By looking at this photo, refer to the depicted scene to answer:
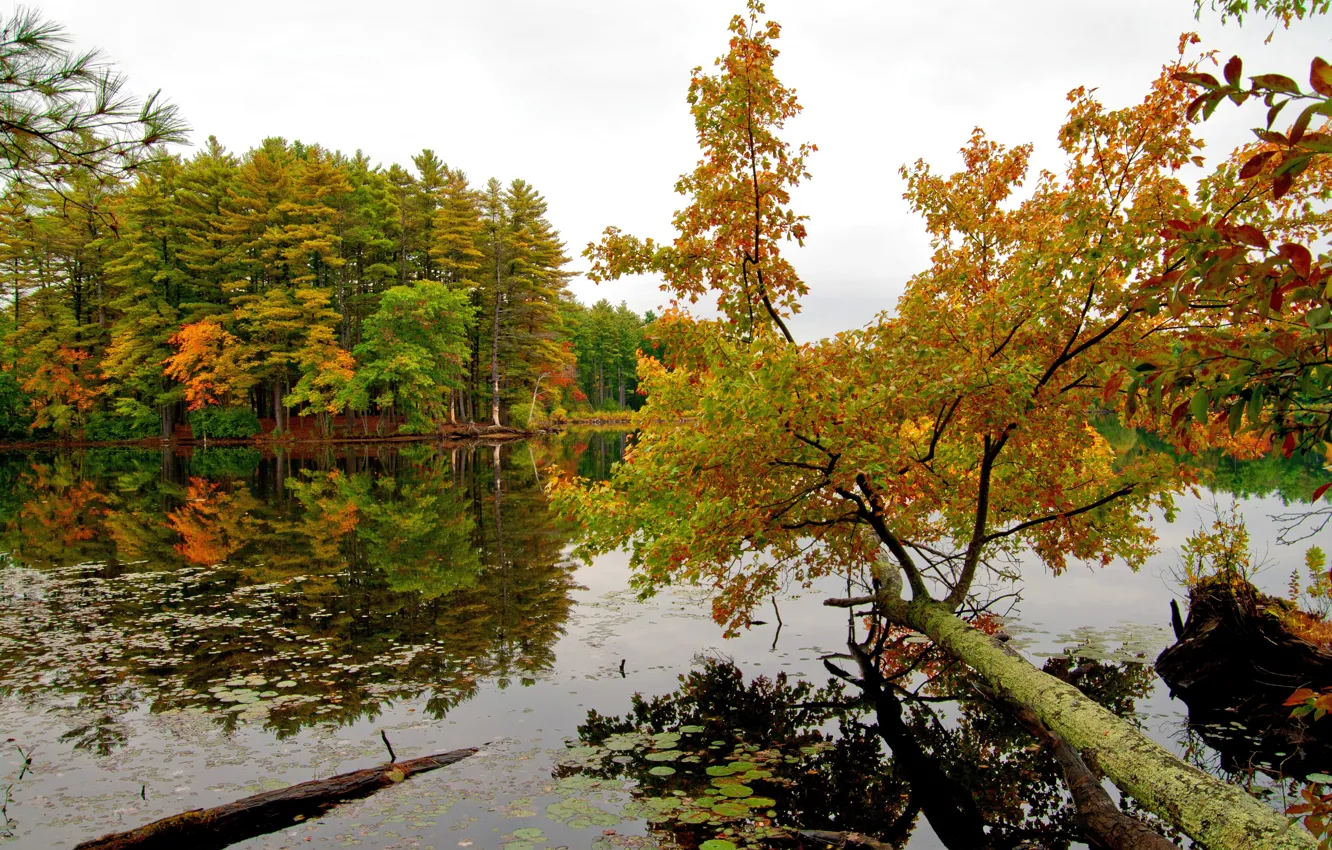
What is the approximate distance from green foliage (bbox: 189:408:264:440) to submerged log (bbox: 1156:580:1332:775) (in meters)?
46.7

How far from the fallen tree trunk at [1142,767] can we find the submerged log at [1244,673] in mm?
2196

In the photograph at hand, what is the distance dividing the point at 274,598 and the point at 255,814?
6594mm

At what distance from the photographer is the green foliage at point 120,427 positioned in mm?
43125

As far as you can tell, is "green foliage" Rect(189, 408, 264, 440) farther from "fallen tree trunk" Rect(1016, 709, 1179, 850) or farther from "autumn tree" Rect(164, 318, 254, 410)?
"fallen tree trunk" Rect(1016, 709, 1179, 850)

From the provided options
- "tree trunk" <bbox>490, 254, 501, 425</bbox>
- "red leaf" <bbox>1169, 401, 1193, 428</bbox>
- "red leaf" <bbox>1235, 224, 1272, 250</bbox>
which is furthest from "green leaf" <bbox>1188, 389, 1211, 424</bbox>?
"tree trunk" <bbox>490, 254, 501, 425</bbox>

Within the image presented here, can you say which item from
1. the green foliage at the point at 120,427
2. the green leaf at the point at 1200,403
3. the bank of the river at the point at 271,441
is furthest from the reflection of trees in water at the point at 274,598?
the green foliage at the point at 120,427

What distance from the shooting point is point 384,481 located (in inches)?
973

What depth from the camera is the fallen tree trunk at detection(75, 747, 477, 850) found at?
477 cm

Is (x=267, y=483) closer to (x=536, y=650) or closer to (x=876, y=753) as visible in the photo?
(x=536, y=650)

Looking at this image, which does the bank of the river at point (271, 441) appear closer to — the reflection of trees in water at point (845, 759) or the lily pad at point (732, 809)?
the reflection of trees in water at point (845, 759)

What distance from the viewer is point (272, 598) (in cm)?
1109

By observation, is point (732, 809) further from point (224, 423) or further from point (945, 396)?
point (224, 423)

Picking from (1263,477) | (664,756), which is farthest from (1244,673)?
(1263,477)

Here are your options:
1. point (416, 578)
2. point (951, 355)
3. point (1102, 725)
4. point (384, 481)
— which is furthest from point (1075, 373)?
point (384, 481)
